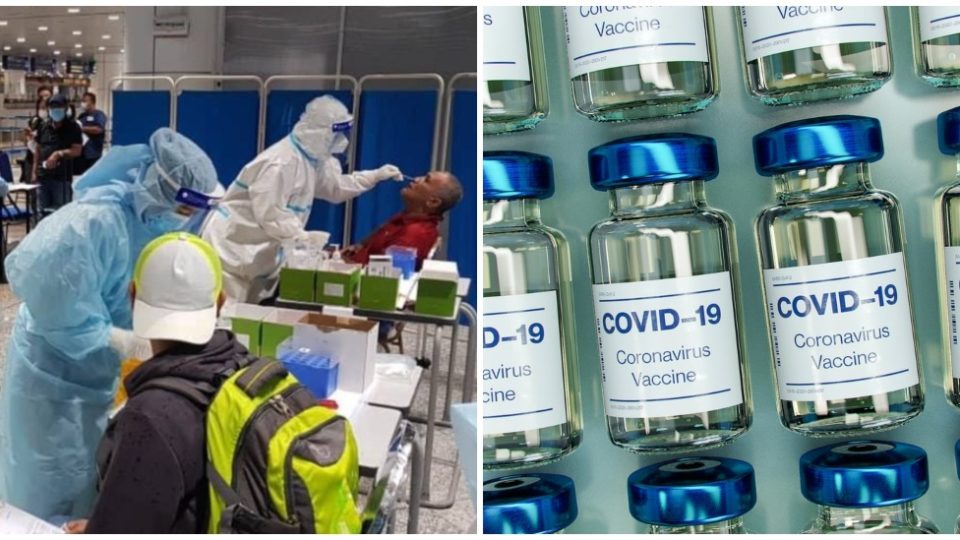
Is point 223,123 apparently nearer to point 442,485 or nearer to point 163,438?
point 442,485

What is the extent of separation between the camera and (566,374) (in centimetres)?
87

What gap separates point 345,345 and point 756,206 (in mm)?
941

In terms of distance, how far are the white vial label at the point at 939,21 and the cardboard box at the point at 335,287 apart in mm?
1494

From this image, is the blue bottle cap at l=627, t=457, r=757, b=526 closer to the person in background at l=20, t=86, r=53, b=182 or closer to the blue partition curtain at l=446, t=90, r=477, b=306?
the blue partition curtain at l=446, t=90, r=477, b=306

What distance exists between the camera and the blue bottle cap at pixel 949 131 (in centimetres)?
77

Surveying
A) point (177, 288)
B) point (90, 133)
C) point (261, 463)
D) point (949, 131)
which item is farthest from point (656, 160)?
point (90, 133)

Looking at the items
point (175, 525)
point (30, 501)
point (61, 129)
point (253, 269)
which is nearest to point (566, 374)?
point (175, 525)

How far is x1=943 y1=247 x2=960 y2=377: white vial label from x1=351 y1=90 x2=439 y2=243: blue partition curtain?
10.1ft

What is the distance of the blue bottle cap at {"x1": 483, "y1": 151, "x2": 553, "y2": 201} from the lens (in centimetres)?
74

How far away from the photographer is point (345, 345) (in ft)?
5.13

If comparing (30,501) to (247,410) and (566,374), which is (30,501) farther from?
(566,374)

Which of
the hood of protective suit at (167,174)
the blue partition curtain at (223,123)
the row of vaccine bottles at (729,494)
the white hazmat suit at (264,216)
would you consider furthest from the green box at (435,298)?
the blue partition curtain at (223,123)

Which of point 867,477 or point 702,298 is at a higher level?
point 702,298

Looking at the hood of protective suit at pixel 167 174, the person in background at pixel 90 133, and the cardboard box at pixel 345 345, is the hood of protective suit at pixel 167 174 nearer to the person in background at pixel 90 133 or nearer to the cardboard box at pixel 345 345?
the cardboard box at pixel 345 345
